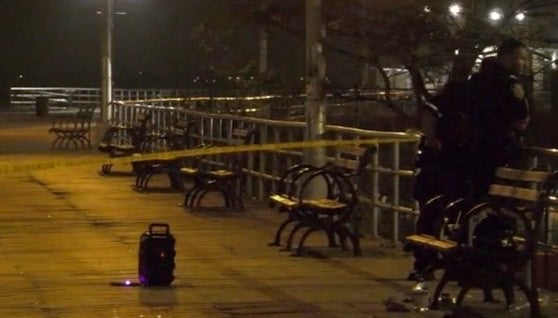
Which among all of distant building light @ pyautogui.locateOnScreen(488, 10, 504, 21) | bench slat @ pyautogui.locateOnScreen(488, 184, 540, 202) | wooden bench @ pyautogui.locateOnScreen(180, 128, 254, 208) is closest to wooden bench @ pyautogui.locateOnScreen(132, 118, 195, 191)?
wooden bench @ pyautogui.locateOnScreen(180, 128, 254, 208)

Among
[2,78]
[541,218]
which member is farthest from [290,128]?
[2,78]

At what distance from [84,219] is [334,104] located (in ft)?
34.1

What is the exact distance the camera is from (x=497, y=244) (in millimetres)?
8695

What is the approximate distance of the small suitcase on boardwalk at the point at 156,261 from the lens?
394 inches

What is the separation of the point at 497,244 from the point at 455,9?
31.0ft

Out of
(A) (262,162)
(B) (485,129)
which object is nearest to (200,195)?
(A) (262,162)

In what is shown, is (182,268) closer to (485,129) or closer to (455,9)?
(485,129)

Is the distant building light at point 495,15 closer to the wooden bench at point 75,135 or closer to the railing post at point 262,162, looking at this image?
the railing post at point 262,162

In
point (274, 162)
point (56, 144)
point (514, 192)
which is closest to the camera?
point (514, 192)

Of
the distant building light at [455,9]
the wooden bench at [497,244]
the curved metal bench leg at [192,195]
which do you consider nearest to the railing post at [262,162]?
the curved metal bench leg at [192,195]

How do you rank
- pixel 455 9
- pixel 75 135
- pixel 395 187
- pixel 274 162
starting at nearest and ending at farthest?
pixel 395 187 → pixel 274 162 → pixel 455 9 → pixel 75 135

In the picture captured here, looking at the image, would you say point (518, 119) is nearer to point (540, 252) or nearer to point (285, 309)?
point (540, 252)

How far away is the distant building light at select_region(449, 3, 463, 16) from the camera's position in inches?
695

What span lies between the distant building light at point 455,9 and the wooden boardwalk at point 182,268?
3789mm
